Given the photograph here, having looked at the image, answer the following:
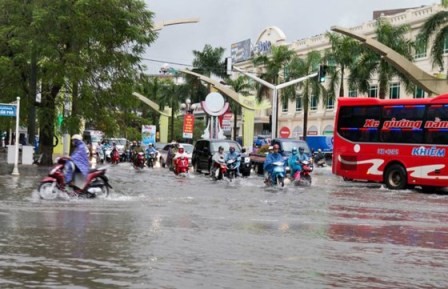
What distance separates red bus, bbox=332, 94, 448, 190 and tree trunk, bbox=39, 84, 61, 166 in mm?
15171

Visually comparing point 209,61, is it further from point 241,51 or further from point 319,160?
point 319,160

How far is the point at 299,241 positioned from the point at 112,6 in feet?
81.4

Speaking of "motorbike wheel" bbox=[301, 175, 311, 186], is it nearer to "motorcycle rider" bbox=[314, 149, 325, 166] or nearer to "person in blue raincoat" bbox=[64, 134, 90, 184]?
"person in blue raincoat" bbox=[64, 134, 90, 184]

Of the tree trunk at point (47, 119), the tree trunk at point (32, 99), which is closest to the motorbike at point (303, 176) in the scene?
the tree trunk at point (47, 119)

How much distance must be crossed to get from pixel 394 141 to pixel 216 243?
16958mm

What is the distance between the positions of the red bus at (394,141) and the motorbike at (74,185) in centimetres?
1257

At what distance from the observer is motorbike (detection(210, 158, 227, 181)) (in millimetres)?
27298

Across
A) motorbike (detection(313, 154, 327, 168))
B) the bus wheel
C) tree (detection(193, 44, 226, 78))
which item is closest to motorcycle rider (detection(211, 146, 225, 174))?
the bus wheel

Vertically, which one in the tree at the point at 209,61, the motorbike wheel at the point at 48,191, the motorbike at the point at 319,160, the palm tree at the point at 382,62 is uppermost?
the tree at the point at 209,61

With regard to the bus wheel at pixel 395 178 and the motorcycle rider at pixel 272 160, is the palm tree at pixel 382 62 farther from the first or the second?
the motorcycle rider at pixel 272 160

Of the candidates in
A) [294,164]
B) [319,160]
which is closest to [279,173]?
[294,164]

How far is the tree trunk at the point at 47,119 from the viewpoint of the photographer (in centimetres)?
3418

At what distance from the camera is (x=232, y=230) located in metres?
11.5

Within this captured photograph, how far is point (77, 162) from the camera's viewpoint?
53.4 ft
